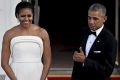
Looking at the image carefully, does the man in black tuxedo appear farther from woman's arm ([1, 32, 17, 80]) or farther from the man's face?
woman's arm ([1, 32, 17, 80])

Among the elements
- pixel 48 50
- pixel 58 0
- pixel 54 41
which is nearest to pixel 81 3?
pixel 58 0

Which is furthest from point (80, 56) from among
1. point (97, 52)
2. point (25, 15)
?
point (25, 15)

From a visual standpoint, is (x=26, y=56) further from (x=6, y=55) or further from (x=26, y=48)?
(x=6, y=55)

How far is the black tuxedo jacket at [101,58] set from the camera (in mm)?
4426

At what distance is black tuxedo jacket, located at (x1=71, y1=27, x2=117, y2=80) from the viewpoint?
4.43 m

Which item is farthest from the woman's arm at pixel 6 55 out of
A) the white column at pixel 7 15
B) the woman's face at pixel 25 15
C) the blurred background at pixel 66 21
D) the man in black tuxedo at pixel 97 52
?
the blurred background at pixel 66 21

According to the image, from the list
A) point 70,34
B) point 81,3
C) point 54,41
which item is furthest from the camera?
point 81,3

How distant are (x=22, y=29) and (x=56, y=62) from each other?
5.01m

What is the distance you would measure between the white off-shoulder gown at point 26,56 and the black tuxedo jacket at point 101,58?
0.45 m

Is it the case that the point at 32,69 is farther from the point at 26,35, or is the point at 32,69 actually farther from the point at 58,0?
the point at 58,0

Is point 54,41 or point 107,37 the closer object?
point 107,37

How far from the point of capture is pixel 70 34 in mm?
14656

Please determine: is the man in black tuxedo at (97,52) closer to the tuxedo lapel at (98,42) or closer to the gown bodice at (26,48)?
the tuxedo lapel at (98,42)

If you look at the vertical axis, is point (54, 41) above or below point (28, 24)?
below
